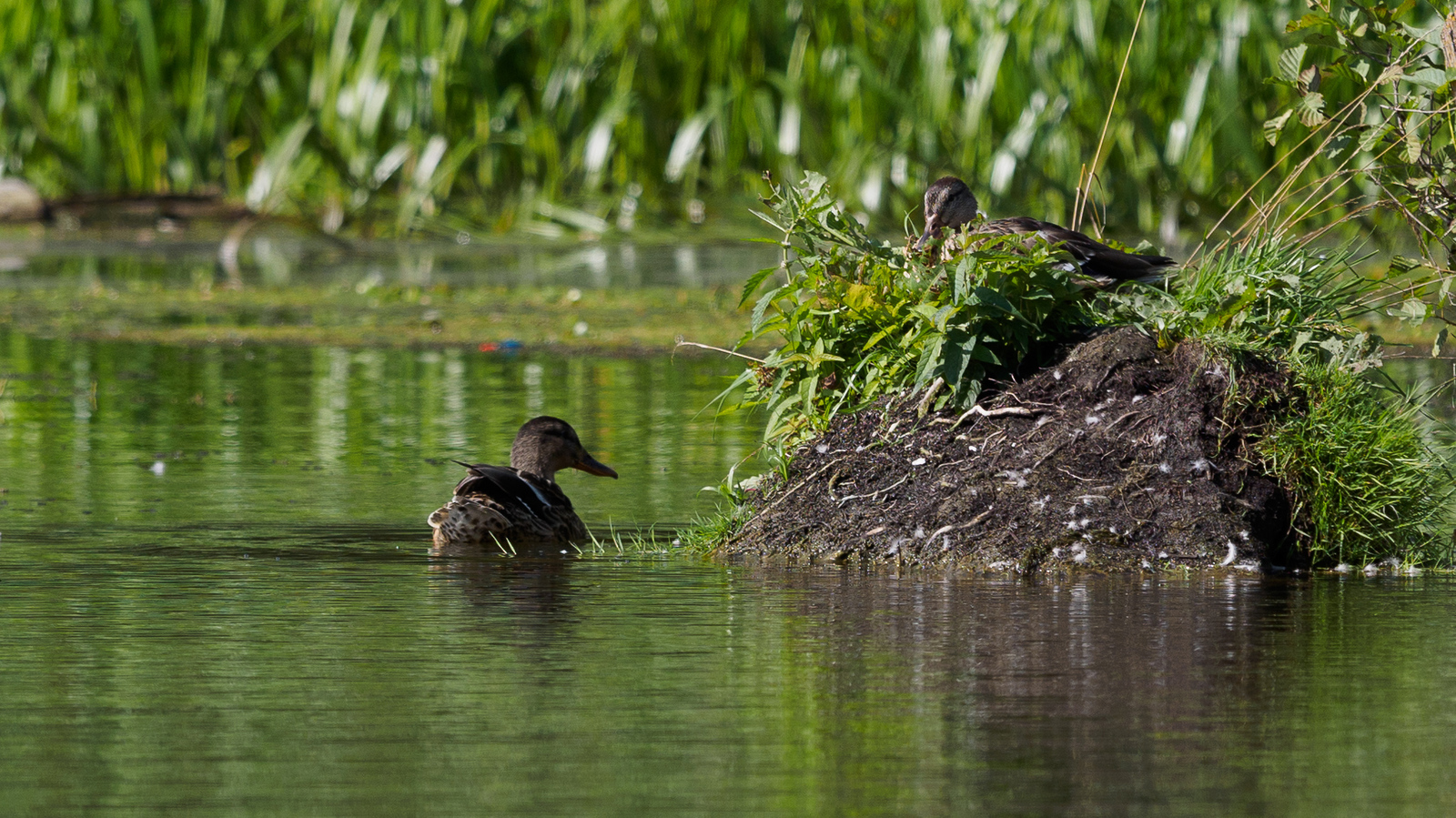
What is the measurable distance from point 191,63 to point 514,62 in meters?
3.04

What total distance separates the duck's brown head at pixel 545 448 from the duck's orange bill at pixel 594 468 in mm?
79

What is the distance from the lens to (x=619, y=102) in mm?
19969

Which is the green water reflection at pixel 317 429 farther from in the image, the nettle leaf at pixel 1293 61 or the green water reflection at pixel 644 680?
the nettle leaf at pixel 1293 61

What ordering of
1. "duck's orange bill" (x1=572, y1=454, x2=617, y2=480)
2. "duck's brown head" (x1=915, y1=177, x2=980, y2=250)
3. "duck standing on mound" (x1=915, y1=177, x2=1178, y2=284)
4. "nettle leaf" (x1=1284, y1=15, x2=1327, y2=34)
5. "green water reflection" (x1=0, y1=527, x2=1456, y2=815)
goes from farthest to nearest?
1. "duck's orange bill" (x1=572, y1=454, x2=617, y2=480)
2. "duck's brown head" (x1=915, y1=177, x2=980, y2=250)
3. "duck standing on mound" (x1=915, y1=177, x2=1178, y2=284)
4. "nettle leaf" (x1=1284, y1=15, x2=1327, y2=34)
5. "green water reflection" (x1=0, y1=527, x2=1456, y2=815)

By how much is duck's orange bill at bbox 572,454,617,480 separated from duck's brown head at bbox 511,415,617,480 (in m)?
0.08

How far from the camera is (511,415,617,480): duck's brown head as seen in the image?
331 inches

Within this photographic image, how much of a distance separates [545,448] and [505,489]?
0.78m

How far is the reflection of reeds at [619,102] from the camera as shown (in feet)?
61.1

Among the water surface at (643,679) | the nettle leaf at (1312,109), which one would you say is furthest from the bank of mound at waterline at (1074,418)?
the nettle leaf at (1312,109)

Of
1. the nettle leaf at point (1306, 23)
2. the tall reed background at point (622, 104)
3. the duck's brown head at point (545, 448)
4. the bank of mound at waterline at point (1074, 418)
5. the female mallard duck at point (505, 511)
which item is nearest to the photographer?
the bank of mound at waterline at point (1074, 418)

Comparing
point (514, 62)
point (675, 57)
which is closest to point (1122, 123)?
point (675, 57)

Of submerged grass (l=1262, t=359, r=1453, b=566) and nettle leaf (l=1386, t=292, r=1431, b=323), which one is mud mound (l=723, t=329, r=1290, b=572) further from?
nettle leaf (l=1386, t=292, r=1431, b=323)

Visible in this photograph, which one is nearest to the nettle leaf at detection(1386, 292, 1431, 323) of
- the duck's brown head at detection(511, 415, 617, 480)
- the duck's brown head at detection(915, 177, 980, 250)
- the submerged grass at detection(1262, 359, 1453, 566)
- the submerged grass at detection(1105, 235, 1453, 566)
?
the submerged grass at detection(1105, 235, 1453, 566)

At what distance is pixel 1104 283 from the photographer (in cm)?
734
